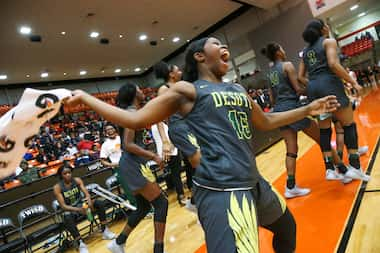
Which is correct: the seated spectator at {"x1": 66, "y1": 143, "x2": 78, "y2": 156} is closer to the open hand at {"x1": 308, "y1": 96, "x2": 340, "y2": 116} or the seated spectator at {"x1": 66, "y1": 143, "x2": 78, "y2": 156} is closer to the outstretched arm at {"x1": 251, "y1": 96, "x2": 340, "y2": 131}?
the outstretched arm at {"x1": 251, "y1": 96, "x2": 340, "y2": 131}

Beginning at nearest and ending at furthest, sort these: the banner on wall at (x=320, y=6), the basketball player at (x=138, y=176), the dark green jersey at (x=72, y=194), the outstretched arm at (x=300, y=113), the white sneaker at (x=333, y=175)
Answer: the outstretched arm at (x=300, y=113), the basketball player at (x=138, y=176), the white sneaker at (x=333, y=175), the dark green jersey at (x=72, y=194), the banner on wall at (x=320, y=6)


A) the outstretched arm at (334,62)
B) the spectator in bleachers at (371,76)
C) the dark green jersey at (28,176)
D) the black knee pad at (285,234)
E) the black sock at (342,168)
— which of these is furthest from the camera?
the spectator in bleachers at (371,76)

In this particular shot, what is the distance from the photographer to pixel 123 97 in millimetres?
2590

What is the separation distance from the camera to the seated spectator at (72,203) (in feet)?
13.2

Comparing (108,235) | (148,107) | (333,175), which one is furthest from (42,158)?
(148,107)

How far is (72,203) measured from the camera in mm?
4340

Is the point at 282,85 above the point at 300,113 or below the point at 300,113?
above

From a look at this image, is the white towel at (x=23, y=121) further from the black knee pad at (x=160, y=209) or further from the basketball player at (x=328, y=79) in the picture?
the basketball player at (x=328, y=79)

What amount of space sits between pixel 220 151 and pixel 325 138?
2274mm

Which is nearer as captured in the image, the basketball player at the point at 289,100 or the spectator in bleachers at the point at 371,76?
the basketball player at the point at 289,100

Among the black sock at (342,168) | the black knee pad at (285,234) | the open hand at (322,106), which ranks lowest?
the black sock at (342,168)

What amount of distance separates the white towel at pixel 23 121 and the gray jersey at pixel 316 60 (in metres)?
2.49

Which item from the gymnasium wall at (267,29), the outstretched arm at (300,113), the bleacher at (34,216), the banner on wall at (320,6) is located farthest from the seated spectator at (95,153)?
the banner on wall at (320,6)

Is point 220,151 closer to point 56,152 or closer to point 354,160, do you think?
point 354,160
